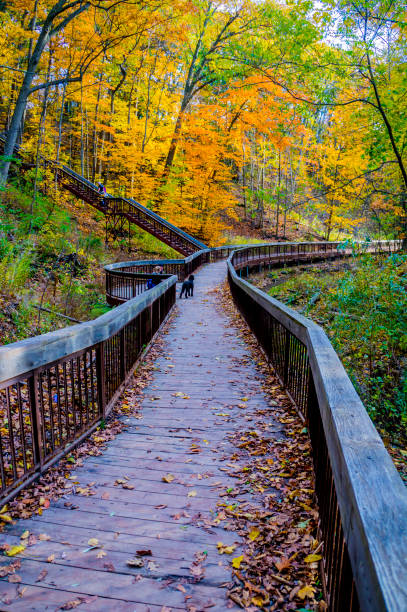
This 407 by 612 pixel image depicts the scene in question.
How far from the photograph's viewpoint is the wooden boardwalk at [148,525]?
2221mm

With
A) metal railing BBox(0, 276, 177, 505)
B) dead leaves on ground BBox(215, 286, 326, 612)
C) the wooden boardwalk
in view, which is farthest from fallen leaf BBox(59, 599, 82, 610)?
metal railing BBox(0, 276, 177, 505)

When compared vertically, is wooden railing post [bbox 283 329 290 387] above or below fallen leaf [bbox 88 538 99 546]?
above

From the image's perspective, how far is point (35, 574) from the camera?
7.72ft

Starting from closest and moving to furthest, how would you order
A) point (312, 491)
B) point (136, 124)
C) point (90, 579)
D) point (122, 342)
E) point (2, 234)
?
point (90, 579), point (312, 491), point (122, 342), point (2, 234), point (136, 124)

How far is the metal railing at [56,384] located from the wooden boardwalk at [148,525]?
36 centimetres

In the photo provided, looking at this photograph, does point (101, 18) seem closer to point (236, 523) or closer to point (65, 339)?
point (65, 339)

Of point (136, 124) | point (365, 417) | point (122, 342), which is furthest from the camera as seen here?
point (136, 124)

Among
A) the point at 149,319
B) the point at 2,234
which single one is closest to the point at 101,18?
the point at 2,234

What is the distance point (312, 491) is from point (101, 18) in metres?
23.2

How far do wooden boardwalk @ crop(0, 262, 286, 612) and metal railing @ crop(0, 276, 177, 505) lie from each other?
361 millimetres

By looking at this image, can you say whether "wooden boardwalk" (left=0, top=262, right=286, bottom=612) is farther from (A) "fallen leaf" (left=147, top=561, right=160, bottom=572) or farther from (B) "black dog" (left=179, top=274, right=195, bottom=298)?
(B) "black dog" (left=179, top=274, right=195, bottom=298)

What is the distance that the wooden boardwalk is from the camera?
2221 millimetres

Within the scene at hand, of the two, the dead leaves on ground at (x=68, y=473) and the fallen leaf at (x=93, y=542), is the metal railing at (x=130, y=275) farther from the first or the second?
the fallen leaf at (x=93, y=542)

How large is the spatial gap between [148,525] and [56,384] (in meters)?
1.92
